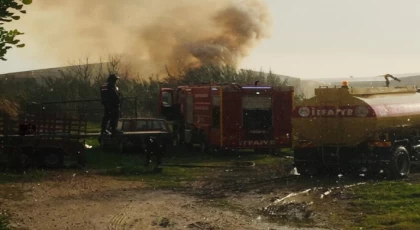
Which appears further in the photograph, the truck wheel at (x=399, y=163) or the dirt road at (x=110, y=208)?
the truck wheel at (x=399, y=163)

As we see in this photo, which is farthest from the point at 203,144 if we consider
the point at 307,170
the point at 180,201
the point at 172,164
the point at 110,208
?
the point at 110,208

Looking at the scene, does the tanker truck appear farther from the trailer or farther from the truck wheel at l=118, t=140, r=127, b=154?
the truck wheel at l=118, t=140, r=127, b=154

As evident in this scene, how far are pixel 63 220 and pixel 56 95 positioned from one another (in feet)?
96.0

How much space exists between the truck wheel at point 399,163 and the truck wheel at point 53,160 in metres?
9.40

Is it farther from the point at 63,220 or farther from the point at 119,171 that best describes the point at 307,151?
the point at 63,220

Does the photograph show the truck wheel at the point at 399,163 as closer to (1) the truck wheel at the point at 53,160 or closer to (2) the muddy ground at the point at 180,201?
(2) the muddy ground at the point at 180,201

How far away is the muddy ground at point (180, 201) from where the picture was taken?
1214 cm

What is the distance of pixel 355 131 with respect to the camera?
17.8 meters

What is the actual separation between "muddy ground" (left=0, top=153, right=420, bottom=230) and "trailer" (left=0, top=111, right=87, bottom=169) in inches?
31.7

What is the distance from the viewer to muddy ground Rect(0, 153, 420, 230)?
39.8ft

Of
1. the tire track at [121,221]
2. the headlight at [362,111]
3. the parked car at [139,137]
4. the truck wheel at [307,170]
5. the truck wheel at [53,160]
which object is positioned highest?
the headlight at [362,111]

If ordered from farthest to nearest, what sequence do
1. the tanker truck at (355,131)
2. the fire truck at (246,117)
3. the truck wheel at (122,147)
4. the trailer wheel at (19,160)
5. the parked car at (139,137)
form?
the fire truck at (246,117)
the truck wheel at (122,147)
the parked car at (139,137)
the trailer wheel at (19,160)
the tanker truck at (355,131)

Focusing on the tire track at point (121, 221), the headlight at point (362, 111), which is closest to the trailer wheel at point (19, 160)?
the tire track at point (121, 221)

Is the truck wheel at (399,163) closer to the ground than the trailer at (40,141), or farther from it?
closer to the ground
